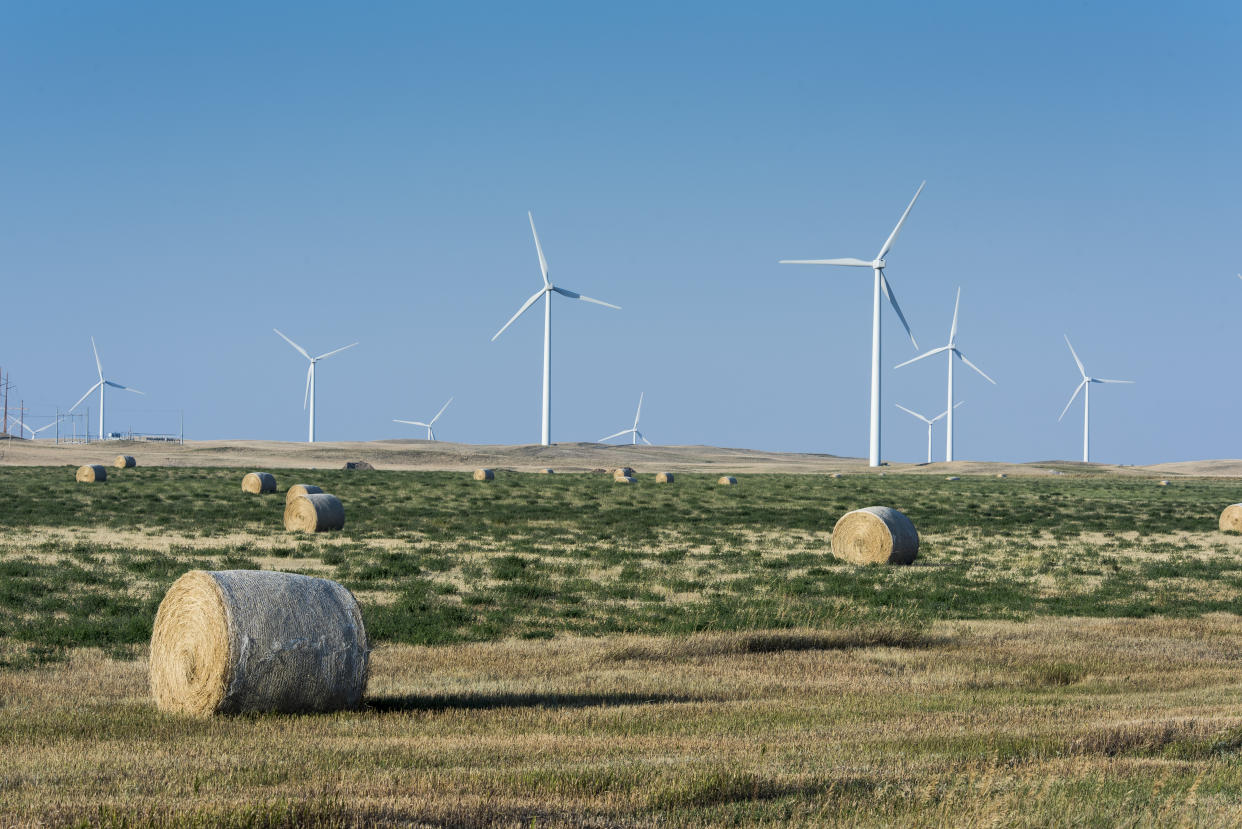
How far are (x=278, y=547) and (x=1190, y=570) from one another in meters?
21.8

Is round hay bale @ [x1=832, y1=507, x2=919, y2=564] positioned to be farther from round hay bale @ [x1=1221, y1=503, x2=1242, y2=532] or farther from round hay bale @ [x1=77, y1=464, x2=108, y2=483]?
round hay bale @ [x1=77, y1=464, x2=108, y2=483]

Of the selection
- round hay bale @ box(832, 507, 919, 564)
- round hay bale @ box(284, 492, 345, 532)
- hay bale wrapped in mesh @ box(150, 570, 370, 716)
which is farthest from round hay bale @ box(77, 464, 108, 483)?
hay bale wrapped in mesh @ box(150, 570, 370, 716)

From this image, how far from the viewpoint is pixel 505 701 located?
15109 mm

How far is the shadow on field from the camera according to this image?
14547mm

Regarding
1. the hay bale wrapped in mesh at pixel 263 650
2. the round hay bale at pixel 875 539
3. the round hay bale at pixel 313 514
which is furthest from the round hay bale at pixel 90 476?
the hay bale wrapped in mesh at pixel 263 650

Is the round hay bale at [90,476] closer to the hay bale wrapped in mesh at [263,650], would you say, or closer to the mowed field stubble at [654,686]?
the mowed field stubble at [654,686]

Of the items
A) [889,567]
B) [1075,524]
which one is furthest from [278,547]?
[1075,524]

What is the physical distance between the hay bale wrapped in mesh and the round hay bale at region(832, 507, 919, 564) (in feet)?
63.2

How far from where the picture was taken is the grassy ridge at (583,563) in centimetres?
2152

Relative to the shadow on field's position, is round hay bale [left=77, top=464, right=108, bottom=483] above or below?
above

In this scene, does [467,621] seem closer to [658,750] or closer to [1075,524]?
[658,750]

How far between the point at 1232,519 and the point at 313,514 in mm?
30821

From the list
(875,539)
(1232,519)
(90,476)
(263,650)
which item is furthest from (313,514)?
(1232,519)

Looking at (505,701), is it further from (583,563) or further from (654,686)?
(583,563)
